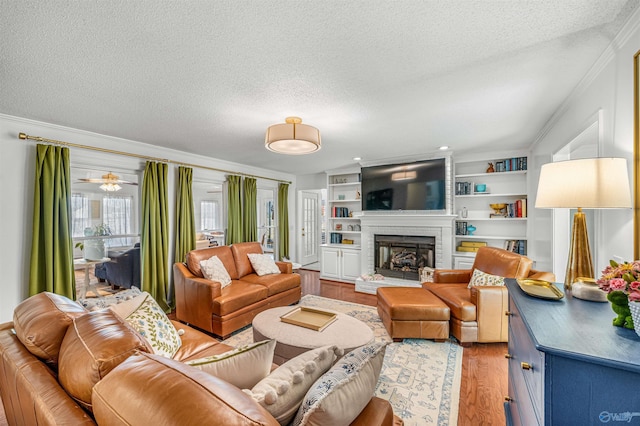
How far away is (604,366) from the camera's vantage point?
81cm

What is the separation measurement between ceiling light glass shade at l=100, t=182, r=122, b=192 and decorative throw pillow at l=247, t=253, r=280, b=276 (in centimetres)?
200

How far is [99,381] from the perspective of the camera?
843 mm

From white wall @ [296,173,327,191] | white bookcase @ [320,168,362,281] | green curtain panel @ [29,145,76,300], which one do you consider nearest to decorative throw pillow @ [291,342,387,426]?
green curtain panel @ [29,145,76,300]

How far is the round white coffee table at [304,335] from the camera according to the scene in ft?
6.82

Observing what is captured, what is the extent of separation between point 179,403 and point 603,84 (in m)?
2.91

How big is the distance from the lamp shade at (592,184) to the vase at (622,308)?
53cm

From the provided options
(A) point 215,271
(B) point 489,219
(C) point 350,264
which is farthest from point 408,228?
(A) point 215,271

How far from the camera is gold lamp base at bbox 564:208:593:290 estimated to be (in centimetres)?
142

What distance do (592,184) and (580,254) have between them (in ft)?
1.19

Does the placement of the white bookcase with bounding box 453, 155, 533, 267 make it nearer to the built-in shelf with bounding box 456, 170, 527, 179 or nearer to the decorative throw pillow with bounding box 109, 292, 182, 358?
the built-in shelf with bounding box 456, 170, 527, 179

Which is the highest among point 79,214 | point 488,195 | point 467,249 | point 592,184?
point 488,195

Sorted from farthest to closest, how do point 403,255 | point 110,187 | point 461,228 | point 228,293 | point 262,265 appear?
point 403,255
point 461,228
point 262,265
point 110,187
point 228,293

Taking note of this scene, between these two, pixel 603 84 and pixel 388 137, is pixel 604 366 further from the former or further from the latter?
pixel 388 137

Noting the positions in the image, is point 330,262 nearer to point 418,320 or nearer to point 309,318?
point 418,320
